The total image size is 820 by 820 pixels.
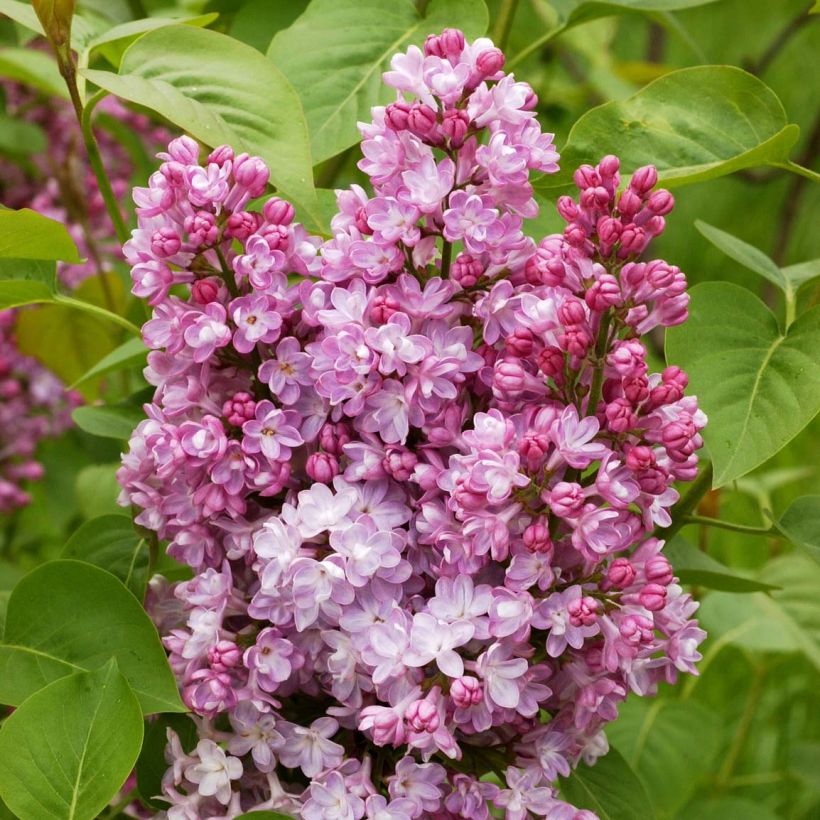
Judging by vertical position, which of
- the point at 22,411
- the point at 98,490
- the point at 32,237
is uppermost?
the point at 32,237

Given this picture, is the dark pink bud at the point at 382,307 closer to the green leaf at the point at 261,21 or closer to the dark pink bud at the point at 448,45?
the dark pink bud at the point at 448,45

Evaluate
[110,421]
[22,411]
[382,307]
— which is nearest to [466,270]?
[382,307]

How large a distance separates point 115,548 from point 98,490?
305mm

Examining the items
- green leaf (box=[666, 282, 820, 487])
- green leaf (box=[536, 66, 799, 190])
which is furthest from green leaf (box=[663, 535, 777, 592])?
green leaf (box=[536, 66, 799, 190])

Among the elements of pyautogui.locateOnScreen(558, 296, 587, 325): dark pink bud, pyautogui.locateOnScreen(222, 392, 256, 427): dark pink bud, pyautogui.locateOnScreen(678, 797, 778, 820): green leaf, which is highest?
pyautogui.locateOnScreen(558, 296, 587, 325): dark pink bud

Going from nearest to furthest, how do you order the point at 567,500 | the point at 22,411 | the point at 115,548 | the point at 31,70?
the point at 567,500 → the point at 115,548 → the point at 31,70 → the point at 22,411

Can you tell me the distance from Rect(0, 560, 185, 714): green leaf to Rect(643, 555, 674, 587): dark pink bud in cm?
26

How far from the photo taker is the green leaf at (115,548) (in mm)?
771

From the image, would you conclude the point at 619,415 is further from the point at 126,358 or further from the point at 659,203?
the point at 126,358

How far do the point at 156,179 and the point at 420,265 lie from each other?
5.5 inches

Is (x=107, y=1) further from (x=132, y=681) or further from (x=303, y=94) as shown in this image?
(x=132, y=681)

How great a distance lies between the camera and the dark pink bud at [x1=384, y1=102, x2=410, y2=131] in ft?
1.93

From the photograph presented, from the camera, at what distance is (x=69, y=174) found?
1333mm

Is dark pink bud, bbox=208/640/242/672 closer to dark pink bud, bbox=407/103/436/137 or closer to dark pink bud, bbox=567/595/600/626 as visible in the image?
dark pink bud, bbox=567/595/600/626
